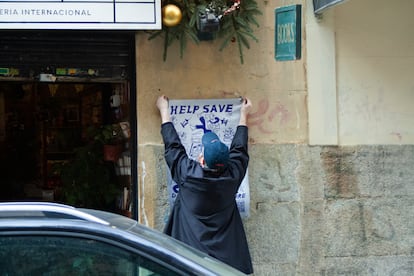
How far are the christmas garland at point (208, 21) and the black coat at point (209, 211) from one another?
4.19 ft

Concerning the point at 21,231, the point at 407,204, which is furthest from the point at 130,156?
the point at 21,231

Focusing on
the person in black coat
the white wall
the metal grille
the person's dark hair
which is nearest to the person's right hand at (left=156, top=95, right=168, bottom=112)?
the metal grille

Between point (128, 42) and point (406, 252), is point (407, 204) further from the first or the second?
point (128, 42)

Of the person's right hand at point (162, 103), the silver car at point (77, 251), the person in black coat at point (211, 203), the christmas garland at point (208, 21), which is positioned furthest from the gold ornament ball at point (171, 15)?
the silver car at point (77, 251)

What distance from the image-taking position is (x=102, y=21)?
529 centimetres

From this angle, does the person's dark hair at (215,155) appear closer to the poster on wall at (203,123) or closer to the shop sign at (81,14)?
the poster on wall at (203,123)

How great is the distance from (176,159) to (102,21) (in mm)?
1498

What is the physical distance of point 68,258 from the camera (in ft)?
8.33

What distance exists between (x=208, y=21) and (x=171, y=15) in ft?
1.11

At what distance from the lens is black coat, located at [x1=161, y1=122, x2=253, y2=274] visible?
434 cm

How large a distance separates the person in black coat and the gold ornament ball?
126 centimetres

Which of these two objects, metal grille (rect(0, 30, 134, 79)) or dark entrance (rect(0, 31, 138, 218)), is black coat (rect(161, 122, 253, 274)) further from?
metal grille (rect(0, 30, 134, 79))

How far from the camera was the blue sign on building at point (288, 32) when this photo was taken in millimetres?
5676

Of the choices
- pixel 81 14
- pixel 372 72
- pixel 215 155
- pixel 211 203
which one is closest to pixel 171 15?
pixel 81 14
